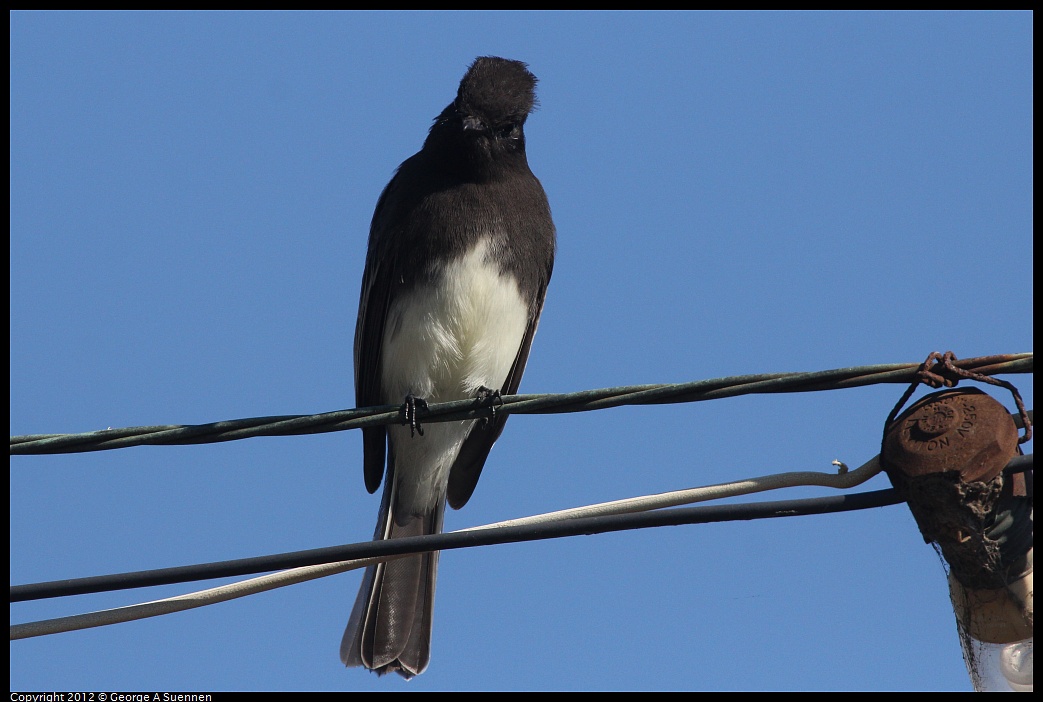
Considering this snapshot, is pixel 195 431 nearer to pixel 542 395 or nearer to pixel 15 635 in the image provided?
pixel 15 635

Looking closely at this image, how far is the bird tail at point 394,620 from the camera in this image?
5.47 metres

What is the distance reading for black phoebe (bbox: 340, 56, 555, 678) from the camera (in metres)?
5.62

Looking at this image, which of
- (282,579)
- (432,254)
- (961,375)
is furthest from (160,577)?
(432,254)

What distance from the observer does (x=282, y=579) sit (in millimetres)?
3354

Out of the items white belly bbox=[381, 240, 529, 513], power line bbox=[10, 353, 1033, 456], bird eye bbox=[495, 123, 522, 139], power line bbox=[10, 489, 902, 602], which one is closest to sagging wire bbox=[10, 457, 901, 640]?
power line bbox=[10, 489, 902, 602]

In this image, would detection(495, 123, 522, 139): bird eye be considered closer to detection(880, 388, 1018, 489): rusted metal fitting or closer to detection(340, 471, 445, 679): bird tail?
detection(340, 471, 445, 679): bird tail

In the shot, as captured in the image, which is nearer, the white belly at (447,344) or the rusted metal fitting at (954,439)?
the rusted metal fitting at (954,439)

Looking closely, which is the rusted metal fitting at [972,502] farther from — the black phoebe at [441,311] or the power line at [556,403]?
the black phoebe at [441,311]

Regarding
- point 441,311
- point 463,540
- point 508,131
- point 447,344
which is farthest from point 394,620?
point 508,131

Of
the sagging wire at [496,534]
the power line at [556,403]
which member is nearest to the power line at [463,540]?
the sagging wire at [496,534]

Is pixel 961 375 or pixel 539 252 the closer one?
pixel 961 375

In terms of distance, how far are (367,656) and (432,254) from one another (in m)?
1.98

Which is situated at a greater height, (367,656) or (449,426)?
(449,426)
